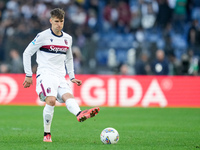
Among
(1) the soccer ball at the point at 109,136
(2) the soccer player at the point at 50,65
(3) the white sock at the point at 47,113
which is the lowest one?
(1) the soccer ball at the point at 109,136

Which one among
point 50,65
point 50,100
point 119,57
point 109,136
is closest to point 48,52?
point 50,65

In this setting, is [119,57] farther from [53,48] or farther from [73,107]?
[73,107]

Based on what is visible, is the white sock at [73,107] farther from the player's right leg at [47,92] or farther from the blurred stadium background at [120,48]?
the blurred stadium background at [120,48]

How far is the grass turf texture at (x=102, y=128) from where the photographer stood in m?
7.43

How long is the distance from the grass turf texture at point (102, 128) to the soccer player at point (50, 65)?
68 centimetres

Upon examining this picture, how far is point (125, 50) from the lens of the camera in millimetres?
20328

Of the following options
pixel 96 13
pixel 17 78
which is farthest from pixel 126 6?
pixel 17 78

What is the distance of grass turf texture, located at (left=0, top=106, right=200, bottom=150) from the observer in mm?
7430

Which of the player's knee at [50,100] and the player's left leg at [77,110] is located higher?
the player's knee at [50,100]

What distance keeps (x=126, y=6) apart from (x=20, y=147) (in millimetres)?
16734

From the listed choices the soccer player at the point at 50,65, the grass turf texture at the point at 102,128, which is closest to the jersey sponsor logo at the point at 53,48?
the soccer player at the point at 50,65

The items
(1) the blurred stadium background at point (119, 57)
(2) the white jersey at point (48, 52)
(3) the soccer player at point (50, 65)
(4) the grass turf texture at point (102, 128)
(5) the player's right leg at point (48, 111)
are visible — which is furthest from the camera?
(1) the blurred stadium background at point (119, 57)

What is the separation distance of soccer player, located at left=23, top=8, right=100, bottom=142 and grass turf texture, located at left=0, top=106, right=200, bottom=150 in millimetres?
681

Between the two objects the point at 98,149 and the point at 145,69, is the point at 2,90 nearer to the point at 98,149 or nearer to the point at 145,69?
the point at 145,69
